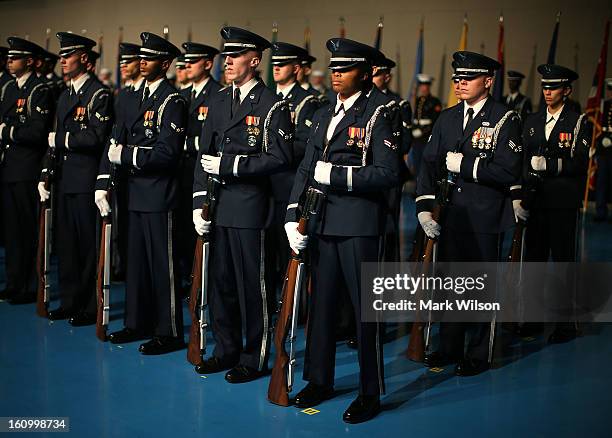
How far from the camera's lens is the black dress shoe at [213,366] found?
4516mm

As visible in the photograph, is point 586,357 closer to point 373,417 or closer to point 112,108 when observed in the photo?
point 373,417

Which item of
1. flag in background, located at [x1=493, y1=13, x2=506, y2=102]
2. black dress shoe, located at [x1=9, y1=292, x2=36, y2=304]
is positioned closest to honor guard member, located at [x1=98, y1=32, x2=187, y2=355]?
black dress shoe, located at [x1=9, y1=292, x2=36, y2=304]

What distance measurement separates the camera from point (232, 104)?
4.42 metres

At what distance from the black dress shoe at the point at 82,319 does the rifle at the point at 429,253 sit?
205 cm

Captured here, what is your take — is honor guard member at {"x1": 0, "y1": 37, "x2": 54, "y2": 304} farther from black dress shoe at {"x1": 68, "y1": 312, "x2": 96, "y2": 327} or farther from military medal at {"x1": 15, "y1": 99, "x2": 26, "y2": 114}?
black dress shoe at {"x1": 68, "y1": 312, "x2": 96, "y2": 327}

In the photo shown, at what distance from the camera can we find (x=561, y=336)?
5.34 meters

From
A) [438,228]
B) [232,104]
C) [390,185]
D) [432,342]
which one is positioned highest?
[232,104]

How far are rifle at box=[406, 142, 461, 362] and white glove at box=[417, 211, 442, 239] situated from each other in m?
0.03

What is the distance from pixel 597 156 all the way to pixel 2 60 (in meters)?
6.93

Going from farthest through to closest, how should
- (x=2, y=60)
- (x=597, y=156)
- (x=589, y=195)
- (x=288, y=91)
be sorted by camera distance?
(x=589, y=195)
(x=597, y=156)
(x=2, y=60)
(x=288, y=91)

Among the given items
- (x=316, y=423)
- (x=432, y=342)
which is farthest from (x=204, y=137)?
(x=432, y=342)

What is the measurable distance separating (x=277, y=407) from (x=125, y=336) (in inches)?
55.3

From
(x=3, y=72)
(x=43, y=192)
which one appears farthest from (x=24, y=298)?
(x=3, y=72)

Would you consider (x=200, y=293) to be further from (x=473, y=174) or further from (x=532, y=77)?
(x=532, y=77)
